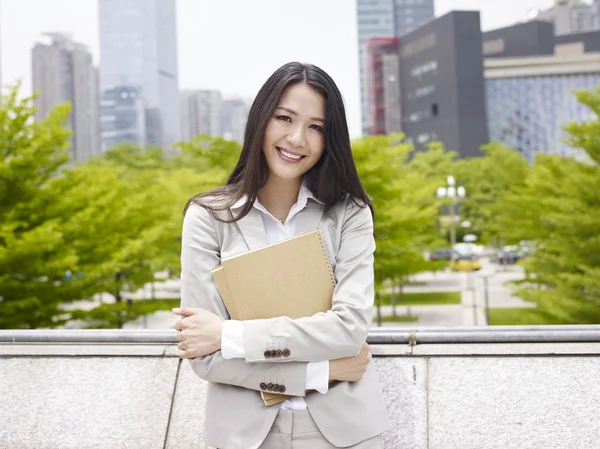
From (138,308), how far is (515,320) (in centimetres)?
1331

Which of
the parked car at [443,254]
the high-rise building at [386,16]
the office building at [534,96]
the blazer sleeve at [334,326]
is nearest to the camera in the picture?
the blazer sleeve at [334,326]

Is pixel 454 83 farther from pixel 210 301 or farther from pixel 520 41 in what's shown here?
pixel 210 301

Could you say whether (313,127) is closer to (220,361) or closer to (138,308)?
(220,361)

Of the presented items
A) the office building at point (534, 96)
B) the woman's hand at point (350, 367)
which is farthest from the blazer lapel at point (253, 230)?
the office building at point (534, 96)

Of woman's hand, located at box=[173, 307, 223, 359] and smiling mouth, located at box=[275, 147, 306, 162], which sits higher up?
smiling mouth, located at box=[275, 147, 306, 162]

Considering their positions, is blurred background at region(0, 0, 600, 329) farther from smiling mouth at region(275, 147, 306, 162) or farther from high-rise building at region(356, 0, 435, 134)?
high-rise building at region(356, 0, 435, 134)

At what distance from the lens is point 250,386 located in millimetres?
2023

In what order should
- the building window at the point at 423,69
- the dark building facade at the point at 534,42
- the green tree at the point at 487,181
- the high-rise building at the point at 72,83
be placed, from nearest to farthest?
1. the green tree at the point at 487,181
2. the building window at the point at 423,69
3. the dark building facade at the point at 534,42
4. the high-rise building at the point at 72,83

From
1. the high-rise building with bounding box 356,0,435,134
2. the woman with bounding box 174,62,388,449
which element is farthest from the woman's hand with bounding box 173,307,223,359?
the high-rise building with bounding box 356,0,435,134

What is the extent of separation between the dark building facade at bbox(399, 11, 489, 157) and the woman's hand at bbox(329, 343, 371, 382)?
81.2 metres

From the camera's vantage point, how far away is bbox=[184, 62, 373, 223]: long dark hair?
214 cm

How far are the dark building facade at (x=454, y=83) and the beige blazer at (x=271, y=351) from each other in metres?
81.1

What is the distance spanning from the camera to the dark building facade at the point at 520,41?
98787mm

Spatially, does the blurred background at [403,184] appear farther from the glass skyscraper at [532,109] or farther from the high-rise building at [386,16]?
the high-rise building at [386,16]
